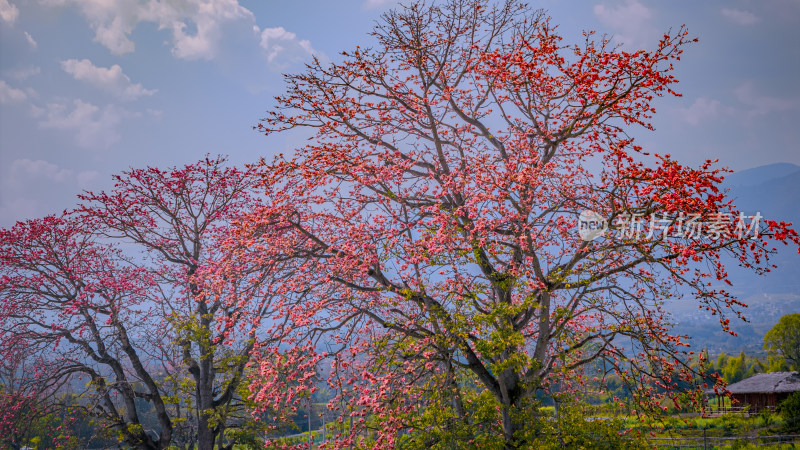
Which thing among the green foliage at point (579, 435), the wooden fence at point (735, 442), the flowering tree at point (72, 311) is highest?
the flowering tree at point (72, 311)

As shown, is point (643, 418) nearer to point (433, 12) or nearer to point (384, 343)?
point (384, 343)

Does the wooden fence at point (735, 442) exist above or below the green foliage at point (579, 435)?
below

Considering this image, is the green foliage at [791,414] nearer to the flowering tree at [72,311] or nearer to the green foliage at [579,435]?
the green foliage at [579,435]

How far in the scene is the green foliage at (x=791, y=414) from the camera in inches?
843

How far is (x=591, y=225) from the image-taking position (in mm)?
9227

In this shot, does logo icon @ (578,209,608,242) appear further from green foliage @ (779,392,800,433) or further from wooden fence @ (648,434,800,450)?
green foliage @ (779,392,800,433)

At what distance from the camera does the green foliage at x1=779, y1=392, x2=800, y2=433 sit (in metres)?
21.4

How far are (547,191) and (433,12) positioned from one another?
449cm

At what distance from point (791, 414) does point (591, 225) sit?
19.9m

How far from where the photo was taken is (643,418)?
9.41m

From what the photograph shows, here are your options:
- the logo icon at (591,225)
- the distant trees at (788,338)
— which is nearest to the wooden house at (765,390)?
the distant trees at (788,338)

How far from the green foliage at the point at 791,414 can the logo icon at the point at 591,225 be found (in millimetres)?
19207

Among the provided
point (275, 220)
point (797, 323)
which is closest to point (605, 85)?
point (275, 220)

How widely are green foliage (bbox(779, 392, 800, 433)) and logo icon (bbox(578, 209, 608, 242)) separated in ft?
63.0
